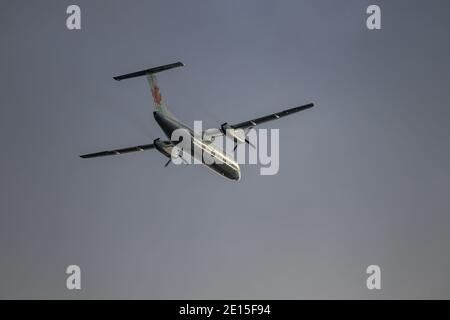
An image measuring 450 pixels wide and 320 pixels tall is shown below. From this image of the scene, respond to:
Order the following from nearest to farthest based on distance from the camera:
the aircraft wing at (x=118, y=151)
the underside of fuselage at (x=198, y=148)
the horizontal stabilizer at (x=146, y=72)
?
the horizontal stabilizer at (x=146, y=72) < the underside of fuselage at (x=198, y=148) < the aircraft wing at (x=118, y=151)

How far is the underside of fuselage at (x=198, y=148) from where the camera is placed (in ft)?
148

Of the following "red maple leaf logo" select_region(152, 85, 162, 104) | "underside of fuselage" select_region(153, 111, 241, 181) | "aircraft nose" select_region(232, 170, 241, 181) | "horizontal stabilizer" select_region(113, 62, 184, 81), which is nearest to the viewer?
"horizontal stabilizer" select_region(113, 62, 184, 81)

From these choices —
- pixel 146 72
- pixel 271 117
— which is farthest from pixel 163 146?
pixel 271 117

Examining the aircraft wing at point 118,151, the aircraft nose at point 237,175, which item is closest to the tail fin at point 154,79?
the aircraft wing at point 118,151

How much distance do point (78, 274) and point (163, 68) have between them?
15.0m

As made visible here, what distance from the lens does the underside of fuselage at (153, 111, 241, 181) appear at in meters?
45.1

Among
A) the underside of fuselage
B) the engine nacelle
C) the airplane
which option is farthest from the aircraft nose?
the engine nacelle

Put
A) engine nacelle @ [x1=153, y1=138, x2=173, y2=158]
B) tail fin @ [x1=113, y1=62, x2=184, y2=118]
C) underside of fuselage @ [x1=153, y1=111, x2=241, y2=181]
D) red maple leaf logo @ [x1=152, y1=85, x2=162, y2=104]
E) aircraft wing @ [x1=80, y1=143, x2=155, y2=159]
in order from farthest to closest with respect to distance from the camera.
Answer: aircraft wing @ [x1=80, y1=143, x2=155, y2=159]
red maple leaf logo @ [x1=152, y1=85, x2=162, y2=104]
tail fin @ [x1=113, y1=62, x2=184, y2=118]
underside of fuselage @ [x1=153, y1=111, x2=241, y2=181]
engine nacelle @ [x1=153, y1=138, x2=173, y2=158]

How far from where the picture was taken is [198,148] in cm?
4572

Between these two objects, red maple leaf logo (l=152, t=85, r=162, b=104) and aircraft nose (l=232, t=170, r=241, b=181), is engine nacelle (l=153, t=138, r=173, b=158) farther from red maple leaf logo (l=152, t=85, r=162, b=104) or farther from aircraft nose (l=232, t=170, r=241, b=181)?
aircraft nose (l=232, t=170, r=241, b=181)

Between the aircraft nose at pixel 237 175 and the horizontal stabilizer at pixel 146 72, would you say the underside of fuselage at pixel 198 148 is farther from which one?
the horizontal stabilizer at pixel 146 72

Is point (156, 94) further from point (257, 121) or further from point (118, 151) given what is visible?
point (257, 121)
